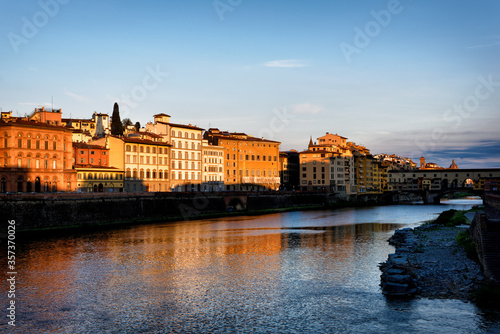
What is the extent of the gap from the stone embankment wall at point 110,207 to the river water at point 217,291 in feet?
27.1

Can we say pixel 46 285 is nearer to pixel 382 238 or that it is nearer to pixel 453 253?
pixel 453 253

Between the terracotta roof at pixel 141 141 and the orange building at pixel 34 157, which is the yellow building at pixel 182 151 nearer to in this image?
the terracotta roof at pixel 141 141

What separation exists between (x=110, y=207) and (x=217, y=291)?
4153cm

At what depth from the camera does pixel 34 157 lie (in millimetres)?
63312

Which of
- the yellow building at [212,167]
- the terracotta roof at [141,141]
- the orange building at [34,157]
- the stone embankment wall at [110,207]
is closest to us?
the stone embankment wall at [110,207]

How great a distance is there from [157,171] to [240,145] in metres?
31.0

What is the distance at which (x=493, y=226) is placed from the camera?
2612 centimetres

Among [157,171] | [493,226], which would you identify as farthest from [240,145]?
[493,226]

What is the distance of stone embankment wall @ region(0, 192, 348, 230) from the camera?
5197cm

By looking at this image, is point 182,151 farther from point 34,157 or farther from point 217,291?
point 217,291

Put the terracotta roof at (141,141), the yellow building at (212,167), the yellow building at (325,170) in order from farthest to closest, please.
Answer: the yellow building at (325,170)
the yellow building at (212,167)
the terracotta roof at (141,141)

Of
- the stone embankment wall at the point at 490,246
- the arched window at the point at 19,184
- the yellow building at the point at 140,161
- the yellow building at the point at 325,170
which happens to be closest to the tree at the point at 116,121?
the yellow building at the point at 140,161

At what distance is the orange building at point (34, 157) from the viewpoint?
6100 centimetres

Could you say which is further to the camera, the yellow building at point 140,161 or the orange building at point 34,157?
the yellow building at point 140,161
